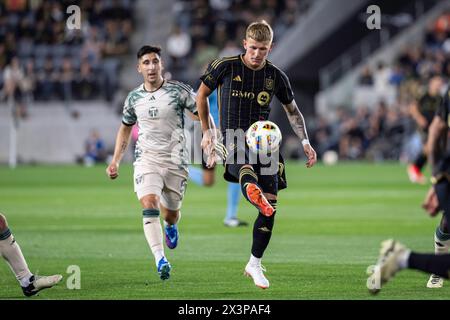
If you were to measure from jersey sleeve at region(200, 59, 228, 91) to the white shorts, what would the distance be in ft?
3.78

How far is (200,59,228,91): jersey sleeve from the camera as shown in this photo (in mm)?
10398

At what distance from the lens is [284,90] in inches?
416

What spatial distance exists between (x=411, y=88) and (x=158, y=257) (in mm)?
27720

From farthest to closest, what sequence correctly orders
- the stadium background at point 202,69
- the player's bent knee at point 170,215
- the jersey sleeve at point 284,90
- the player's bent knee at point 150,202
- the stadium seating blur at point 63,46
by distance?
the stadium seating blur at point 63,46, the stadium background at point 202,69, the player's bent knee at point 170,215, the player's bent knee at point 150,202, the jersey sleeve at point 284,90

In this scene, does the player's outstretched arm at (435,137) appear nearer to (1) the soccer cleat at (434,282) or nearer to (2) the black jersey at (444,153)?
(2) the black jersey at (444,153)

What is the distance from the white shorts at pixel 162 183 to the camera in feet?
35.6

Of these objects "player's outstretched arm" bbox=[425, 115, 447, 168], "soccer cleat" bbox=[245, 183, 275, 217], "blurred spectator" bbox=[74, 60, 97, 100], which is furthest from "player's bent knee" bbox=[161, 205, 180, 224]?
"blurred spectator" bbox=[74, 60, 97, 100]

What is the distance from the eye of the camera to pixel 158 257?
10.2 metres

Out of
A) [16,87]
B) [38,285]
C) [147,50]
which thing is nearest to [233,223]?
[147,50]

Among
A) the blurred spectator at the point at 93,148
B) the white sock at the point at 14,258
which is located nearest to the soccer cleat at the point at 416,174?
the white sock at the point at 14,258

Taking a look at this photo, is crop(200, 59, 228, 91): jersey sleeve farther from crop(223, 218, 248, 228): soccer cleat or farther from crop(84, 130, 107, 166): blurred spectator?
crop(84, 130, 107, 166): blurred spectator

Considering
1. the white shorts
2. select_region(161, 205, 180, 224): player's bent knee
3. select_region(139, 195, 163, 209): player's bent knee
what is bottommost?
select_region(161, 205, 180, 224): player's bent knee

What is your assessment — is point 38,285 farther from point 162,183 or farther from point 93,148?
point 93,148
